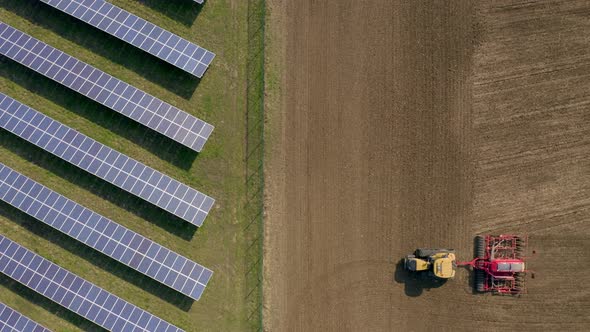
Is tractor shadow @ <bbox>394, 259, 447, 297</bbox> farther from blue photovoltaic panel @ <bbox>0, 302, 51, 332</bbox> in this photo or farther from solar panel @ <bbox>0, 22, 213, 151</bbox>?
blue photovoltaic panel @ <bbox>0, 302, 51, 332</bbox>

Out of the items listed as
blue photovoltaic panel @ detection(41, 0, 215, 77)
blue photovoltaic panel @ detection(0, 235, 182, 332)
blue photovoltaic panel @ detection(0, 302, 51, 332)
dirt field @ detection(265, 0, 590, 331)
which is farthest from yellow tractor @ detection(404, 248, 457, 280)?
blue photovoltaic panel @ detection(0, 302, 51, 332)

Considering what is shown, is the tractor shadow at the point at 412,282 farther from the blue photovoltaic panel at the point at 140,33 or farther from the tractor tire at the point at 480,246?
the blue photovoltaic panel at the point at 140,33

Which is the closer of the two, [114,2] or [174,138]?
[174,138]

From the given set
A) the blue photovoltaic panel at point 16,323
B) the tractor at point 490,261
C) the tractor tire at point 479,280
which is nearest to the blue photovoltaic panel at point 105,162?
the blue photovoltaic panel at point 16,323

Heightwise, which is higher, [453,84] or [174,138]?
[453,84]

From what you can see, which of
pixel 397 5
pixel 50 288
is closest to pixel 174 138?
pixel 50 288

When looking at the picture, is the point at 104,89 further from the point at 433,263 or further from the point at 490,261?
the point at 490,261

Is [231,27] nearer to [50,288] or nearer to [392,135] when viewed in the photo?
[392,135]
